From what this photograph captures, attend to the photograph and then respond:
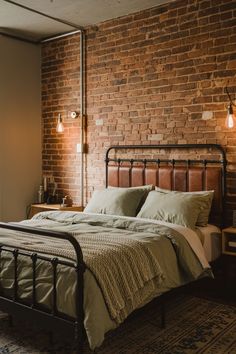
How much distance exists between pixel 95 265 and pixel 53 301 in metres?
0.33

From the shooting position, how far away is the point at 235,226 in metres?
3.71

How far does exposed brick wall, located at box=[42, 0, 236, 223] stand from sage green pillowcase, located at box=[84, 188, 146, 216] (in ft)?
2.21

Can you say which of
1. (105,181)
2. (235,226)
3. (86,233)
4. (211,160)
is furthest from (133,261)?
(105,181)

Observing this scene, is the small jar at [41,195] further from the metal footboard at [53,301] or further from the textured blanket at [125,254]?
the metal footboard at [53,301]

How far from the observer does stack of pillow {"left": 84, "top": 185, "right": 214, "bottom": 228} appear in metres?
3.61

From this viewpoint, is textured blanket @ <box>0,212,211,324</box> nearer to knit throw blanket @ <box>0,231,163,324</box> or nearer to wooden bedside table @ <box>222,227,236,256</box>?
knit throw blanket @ <box>0,231,163,324</box>

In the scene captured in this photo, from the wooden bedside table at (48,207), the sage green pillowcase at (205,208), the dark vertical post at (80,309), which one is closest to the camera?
the dark vertical post at (80,309)

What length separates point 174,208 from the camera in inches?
144

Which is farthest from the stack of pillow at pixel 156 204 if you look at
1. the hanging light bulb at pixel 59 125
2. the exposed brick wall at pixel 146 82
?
the hanging light bulb at pixel 59 125

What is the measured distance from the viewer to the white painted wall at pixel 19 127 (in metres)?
5.23

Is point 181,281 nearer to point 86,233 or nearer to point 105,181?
point 86,233

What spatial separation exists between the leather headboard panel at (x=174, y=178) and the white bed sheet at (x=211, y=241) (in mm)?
221

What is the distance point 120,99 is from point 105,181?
98 cm

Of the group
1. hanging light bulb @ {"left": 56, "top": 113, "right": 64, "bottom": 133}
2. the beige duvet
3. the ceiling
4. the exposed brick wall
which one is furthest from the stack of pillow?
the ceiling
